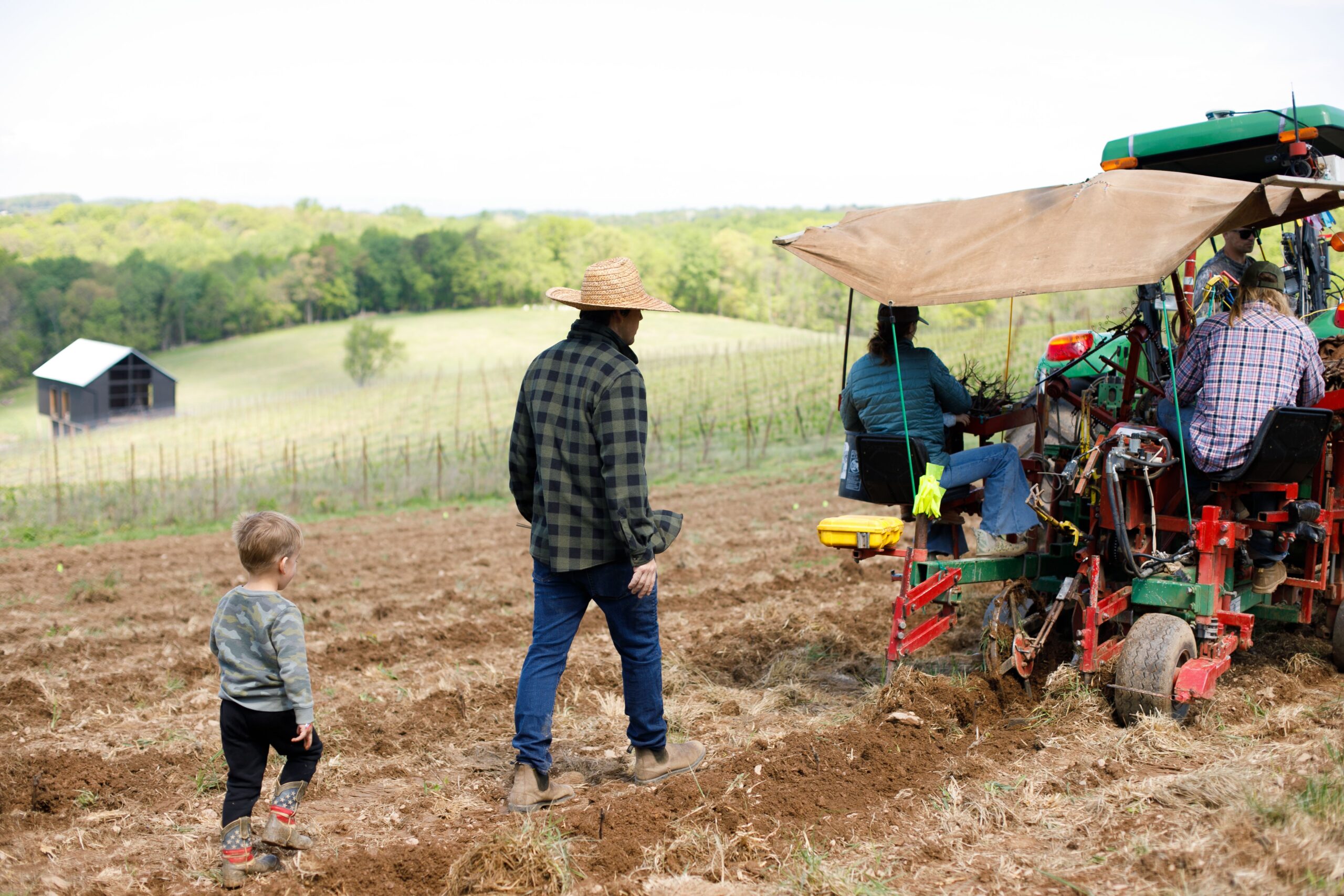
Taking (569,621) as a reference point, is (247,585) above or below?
above

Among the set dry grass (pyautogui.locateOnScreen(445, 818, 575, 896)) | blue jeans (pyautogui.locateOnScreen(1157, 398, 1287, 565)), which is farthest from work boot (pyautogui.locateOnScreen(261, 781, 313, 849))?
blue jeans (pyautogui.locateOnScreen(1157, 398, 1287, 565))

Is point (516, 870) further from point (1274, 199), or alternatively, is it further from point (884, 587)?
point (884, 587)

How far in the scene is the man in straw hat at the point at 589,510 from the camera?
4.30m

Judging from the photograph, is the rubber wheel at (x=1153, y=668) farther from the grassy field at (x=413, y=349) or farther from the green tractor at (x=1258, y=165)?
the grassy field at (x=413, y=349)

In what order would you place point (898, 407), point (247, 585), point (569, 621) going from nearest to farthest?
point (247, 585), point (569, 621), point (898, 407)

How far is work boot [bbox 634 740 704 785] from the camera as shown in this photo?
467cm

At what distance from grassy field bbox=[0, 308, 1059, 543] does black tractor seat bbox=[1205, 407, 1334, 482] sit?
2616 mm

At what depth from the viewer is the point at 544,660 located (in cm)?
451

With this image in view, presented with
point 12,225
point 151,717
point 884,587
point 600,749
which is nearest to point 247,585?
point 600,749

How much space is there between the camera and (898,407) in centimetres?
558

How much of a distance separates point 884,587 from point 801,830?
15.8 ft

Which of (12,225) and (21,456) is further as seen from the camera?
(21,456)

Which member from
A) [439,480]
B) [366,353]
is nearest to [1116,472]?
[439,480]

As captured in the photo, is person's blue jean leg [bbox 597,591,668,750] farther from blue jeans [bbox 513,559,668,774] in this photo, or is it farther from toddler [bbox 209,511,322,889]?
toddler [bbox 209,511,322,889]
